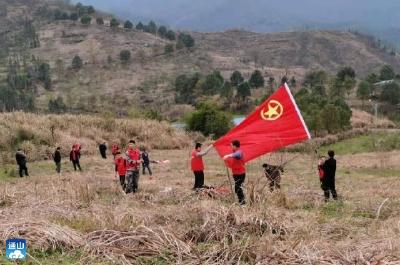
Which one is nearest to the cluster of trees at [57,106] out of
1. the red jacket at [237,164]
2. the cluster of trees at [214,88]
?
the cluster of trees at [214,88]

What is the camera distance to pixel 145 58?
4481 inches

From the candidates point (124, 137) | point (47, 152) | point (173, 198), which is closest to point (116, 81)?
point (124, 137)

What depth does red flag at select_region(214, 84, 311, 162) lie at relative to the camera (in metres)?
11.8

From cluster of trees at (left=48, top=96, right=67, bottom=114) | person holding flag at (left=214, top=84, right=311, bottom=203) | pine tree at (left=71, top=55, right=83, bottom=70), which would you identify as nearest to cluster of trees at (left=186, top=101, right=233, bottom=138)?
cluster of trees at (left=48, top=96, right=67, bottom=114)

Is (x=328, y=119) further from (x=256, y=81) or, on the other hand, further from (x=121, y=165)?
(x=256, y=81)

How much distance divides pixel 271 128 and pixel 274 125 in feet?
0.28

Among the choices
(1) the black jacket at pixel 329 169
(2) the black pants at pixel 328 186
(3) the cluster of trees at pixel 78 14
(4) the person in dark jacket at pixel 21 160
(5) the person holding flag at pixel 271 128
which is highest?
(3) the cluster of trees at pixel 78 14

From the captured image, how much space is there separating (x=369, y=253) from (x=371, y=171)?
20.8 m

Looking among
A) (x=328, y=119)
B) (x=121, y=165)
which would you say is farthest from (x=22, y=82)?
(x=121, y=165)

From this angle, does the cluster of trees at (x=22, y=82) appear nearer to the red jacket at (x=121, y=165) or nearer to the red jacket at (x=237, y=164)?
the red jacket at (x=121, y=165)

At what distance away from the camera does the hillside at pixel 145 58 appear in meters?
91.9

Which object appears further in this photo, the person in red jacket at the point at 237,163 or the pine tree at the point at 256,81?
the pine tree at the point at 256,81

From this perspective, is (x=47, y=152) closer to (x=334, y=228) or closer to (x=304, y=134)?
(x=304, y=134)

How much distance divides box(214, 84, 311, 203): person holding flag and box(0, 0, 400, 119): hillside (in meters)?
54.5
